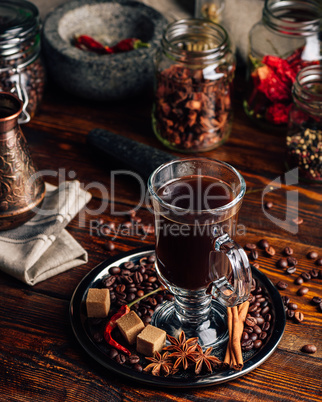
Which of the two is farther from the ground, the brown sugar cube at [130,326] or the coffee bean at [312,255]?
the brown sugar cube at [130,326]

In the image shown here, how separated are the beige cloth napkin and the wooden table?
3 centimetres

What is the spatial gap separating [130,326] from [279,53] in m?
1.15

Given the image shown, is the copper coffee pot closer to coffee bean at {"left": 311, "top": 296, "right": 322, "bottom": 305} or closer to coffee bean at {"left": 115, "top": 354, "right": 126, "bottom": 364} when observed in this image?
coffee bean at {"left": 115, "top": 354, "right": 126, "bottom": 364}

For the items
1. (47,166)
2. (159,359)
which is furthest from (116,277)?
(47,166)

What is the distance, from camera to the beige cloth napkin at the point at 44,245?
1.38 m

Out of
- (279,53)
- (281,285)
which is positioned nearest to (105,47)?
(279,53)

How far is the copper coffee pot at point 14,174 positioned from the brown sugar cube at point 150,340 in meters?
0.51

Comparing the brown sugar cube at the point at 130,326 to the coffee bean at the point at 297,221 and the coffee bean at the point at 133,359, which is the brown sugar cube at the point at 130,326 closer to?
the coffee bean at the point at 133,359

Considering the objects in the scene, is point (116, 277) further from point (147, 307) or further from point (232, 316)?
point (232, 316)

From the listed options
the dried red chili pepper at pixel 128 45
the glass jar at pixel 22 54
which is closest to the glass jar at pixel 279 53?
the dried red chili pepper at pixel 128 45

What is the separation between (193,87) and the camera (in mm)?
1696

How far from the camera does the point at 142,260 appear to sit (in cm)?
142

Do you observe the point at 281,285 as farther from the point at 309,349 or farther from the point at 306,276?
the point at 309,349

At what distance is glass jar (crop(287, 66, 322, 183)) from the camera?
5.36 feet
